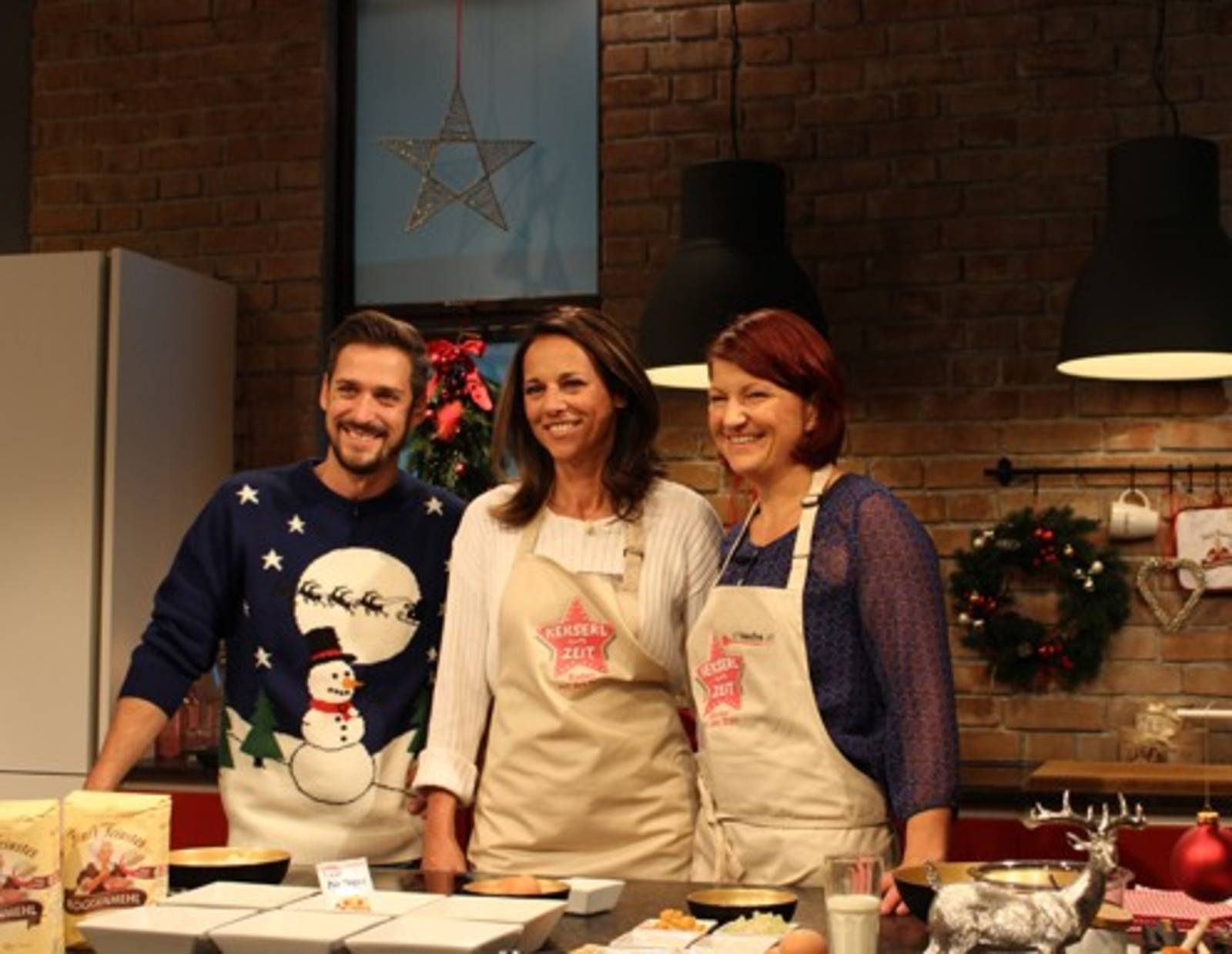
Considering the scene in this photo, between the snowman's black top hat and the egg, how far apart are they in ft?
4.55

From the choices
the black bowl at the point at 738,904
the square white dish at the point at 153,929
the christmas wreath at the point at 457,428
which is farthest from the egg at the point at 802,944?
the christmas wreath at the point at 457,428

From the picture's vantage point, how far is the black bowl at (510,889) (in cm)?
216

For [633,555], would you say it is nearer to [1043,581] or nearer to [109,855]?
[109,855]

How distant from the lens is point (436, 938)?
184 cm

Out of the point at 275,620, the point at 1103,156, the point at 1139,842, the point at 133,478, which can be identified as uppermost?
the point at 1103,156

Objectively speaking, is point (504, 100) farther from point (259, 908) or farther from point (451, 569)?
point (259, 908)

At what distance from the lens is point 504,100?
5.52 metres

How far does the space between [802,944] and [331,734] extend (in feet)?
4.58

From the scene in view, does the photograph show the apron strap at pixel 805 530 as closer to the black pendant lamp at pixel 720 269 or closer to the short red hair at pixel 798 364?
the short red hair at pixel 798 364

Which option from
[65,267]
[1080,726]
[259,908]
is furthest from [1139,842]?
[65,267]

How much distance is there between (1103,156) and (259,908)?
11.6ft

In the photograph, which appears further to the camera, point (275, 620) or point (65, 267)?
point (65, 267)

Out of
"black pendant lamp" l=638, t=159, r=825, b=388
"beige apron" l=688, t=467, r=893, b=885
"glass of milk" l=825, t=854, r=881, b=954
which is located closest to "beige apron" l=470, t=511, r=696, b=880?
"beige apron" l=688, t=467, r=893, b=885

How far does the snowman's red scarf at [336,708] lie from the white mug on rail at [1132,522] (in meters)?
2.41
